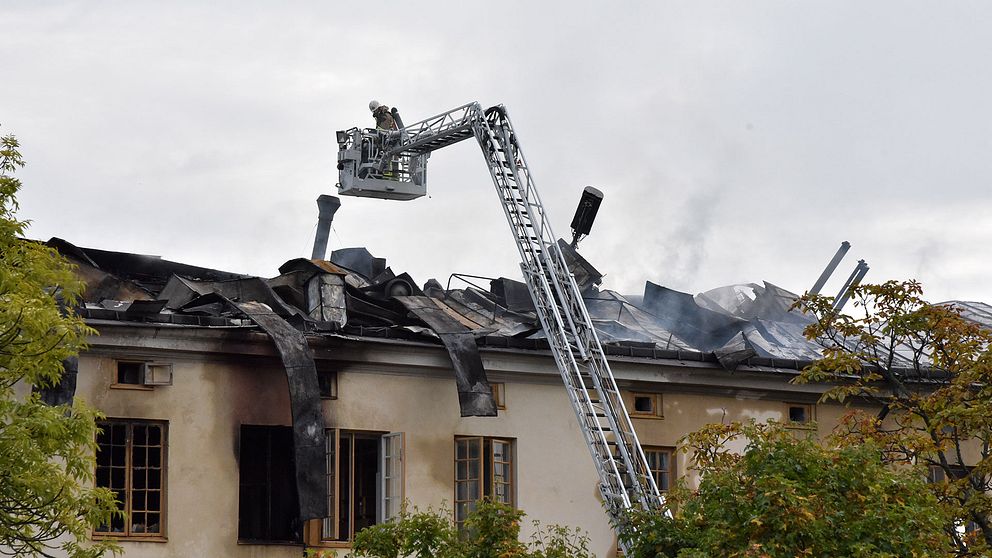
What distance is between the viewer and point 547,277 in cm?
2983

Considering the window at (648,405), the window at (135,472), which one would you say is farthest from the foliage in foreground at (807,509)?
the window at (135,472)

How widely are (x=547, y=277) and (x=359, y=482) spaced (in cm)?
503

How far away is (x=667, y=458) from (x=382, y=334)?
19.0 ft

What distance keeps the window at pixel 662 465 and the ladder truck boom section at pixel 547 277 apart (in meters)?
1.32

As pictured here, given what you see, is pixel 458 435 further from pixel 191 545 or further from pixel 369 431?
pixel 191 545

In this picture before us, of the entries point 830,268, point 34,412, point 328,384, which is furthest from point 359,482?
point 830,268

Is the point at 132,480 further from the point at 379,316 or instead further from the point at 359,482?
the point at 379,316

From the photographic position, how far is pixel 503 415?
28.7 meters

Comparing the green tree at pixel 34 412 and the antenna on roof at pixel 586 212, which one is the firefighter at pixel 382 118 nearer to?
the antenna on roof at pixel 586 212

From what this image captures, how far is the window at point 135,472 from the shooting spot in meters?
25.7

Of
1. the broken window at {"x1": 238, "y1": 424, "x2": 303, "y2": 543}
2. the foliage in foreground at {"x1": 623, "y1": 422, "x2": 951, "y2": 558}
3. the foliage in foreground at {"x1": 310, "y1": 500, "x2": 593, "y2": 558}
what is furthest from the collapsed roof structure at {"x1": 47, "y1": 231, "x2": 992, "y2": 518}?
the foliage in foreground at {"x1": 623, "y1": 422, "x2": 951, "y2": 558}

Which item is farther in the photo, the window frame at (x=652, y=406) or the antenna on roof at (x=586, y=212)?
the antenna on roof at (x=586, y=212)

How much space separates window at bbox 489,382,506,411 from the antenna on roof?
6020 millimetres

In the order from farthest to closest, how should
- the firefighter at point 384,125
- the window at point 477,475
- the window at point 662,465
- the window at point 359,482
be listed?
the firefighter at point 384,125
the window at point 662,465
the window at point 477,475
the window at point 359,482
